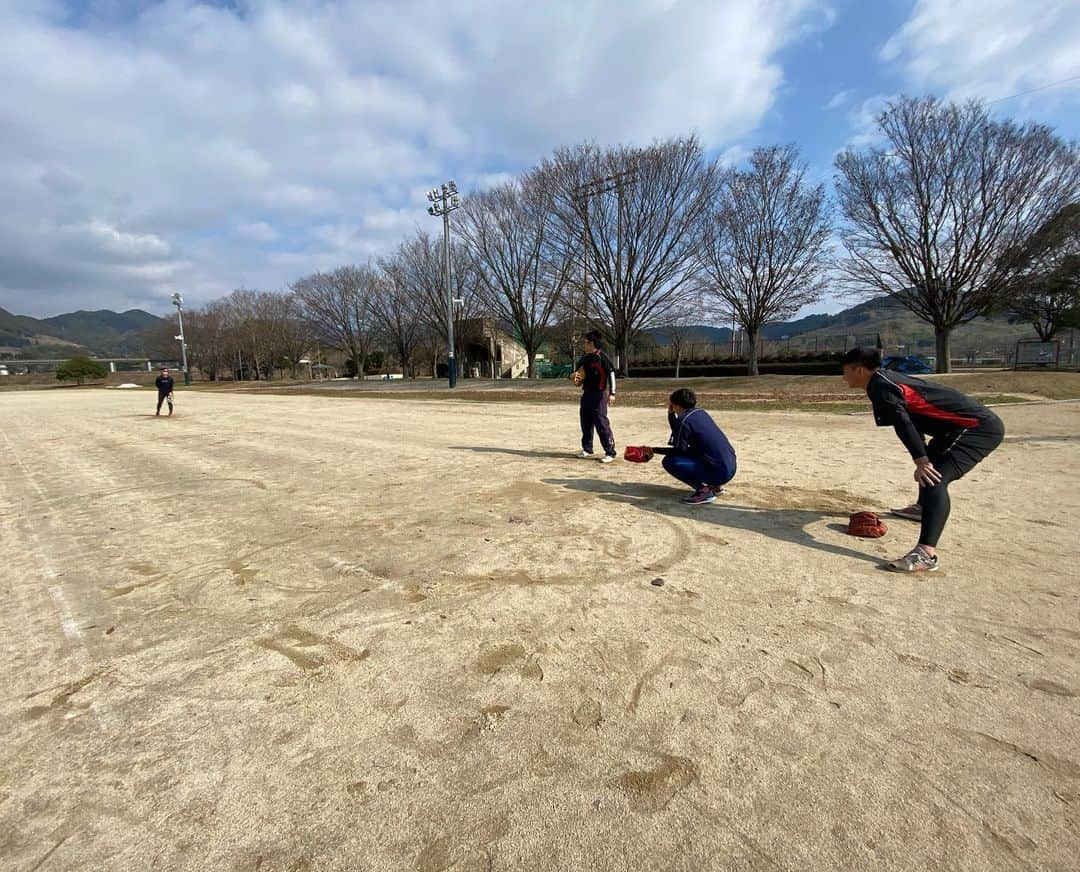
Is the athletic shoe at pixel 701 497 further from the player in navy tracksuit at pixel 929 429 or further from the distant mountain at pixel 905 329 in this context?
the distant mountain at pixel 905 329


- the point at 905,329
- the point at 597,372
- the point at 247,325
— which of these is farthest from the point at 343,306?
the point at 905,329

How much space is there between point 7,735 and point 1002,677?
4.29 meters

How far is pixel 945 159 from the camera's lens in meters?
22.1

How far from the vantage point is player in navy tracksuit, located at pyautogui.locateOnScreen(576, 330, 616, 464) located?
23.3 feet

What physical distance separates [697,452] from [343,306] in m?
52.4

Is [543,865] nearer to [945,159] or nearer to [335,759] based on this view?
[335,759]

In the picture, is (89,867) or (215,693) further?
(215,693)

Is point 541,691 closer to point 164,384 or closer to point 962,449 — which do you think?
point 962,449

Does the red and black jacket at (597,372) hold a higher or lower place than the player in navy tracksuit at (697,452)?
higher

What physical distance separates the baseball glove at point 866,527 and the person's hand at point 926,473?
824 mm

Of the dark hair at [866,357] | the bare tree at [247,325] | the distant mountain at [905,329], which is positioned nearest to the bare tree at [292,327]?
the bare tree at [247,325]

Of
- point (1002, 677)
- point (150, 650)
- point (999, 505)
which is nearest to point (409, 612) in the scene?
point (150, 650)

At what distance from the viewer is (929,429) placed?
11.8 ft

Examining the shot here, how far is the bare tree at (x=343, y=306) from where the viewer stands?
4912cm
